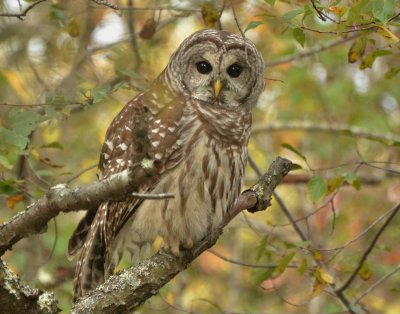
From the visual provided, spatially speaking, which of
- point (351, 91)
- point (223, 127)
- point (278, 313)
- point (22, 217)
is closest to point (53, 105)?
point (223, 127)

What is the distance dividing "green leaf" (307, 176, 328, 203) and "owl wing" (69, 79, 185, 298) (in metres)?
0.65

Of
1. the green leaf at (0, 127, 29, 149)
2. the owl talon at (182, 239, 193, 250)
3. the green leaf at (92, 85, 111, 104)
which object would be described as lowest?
the owl talon at (182, 239, 193, 250)

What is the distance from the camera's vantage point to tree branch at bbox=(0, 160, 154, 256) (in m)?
2.46

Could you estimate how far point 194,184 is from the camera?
402 cm

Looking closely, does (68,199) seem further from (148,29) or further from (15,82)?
(15,82)

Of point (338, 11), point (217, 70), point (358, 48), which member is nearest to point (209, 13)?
point (217, 70)

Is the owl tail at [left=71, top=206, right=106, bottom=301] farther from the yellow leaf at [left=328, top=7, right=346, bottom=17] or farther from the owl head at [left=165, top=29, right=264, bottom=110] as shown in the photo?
the yellow leaf at [left=328, top=7, right=346, bottom=17]

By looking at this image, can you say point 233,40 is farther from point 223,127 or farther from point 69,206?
point 69,206

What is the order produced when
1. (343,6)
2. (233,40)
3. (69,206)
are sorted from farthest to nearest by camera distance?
(233,40) < (343,6) < (69,206)

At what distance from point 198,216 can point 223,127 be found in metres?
0.47

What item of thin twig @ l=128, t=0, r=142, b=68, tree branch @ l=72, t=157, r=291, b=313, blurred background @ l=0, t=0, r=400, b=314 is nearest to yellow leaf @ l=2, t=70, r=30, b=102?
blurred background @ l=0, t=0, r=400, b=314

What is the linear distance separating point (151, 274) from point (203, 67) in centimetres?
135

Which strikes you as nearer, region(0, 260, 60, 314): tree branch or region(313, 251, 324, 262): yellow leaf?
region(0, 260, 60, 314): tree branch

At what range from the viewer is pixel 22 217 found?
2758mm
